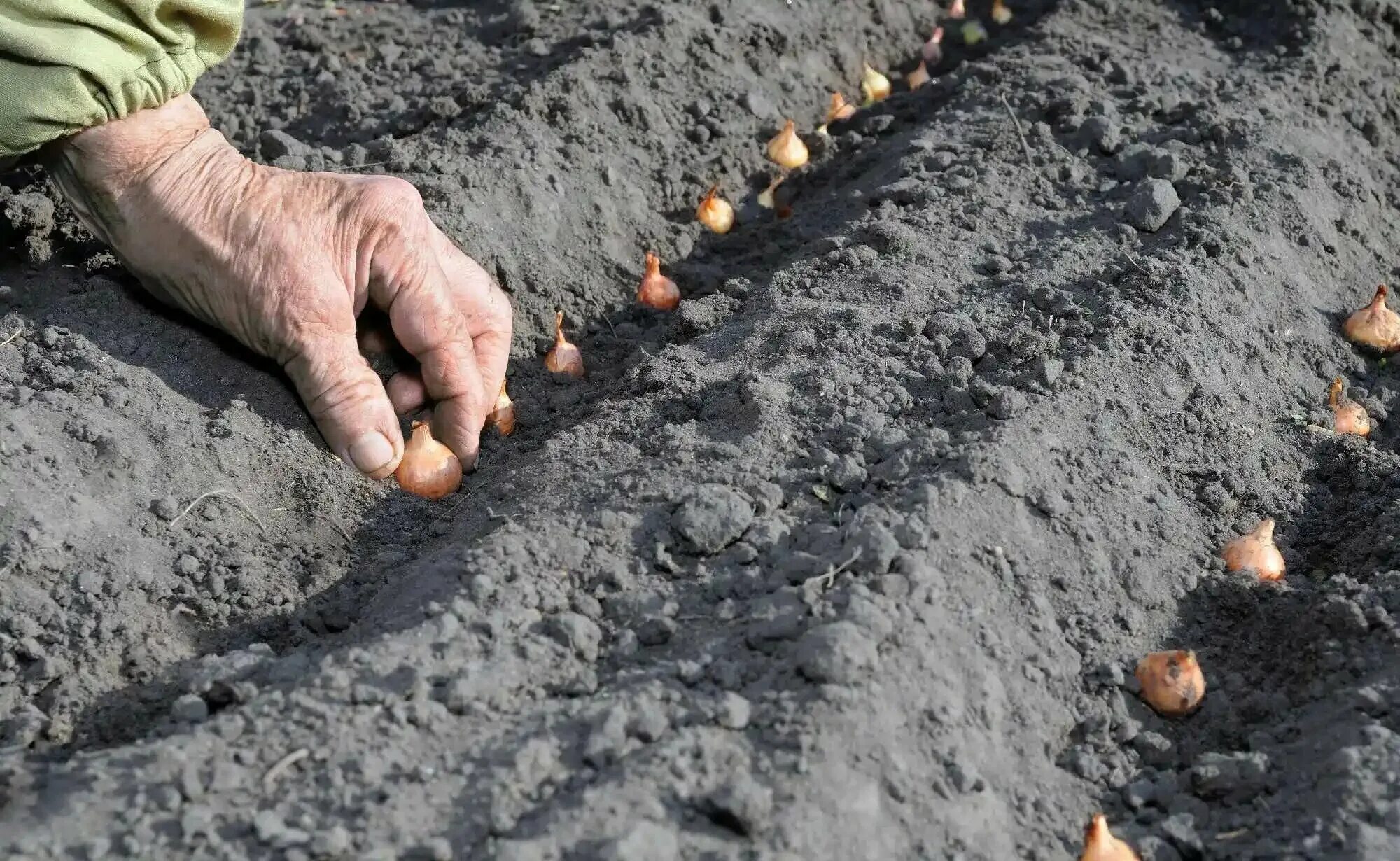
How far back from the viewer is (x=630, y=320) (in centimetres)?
366

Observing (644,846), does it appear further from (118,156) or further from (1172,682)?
(118,156)

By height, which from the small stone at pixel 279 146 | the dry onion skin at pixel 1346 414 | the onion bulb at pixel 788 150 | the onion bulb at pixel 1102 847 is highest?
the dry onion skin at pixel 1346 414

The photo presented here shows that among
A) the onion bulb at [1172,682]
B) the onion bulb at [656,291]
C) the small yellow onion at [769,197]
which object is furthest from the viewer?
the small yellow onion at [769,197]

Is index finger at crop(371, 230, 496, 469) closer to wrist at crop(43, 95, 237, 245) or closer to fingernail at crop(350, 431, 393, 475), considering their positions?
fingernail at crop(350, 431, 393, 475)

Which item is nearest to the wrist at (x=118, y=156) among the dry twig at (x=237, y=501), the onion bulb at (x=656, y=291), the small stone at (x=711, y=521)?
the dry twig at (x=237, y=501)

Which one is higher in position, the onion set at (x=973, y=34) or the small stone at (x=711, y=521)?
the onion set at (x=973, y=34)

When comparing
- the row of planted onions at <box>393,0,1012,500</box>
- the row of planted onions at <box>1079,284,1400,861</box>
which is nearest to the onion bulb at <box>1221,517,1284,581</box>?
the row of planted onions at <box>1079,284,1400,861</box>

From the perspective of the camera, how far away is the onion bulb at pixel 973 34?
5117mm

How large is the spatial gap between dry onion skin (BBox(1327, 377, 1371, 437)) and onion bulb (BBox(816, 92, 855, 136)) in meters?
2.00

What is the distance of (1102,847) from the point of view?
2107mm

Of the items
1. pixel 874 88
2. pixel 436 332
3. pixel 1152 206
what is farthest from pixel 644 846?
pixel 874 88

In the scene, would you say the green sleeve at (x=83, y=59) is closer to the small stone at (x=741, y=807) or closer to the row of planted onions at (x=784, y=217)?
the row of planted onions at (x=784, y=217)

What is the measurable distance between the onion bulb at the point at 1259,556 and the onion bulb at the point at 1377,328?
1.00 metres

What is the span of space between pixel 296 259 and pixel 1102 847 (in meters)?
2.03
